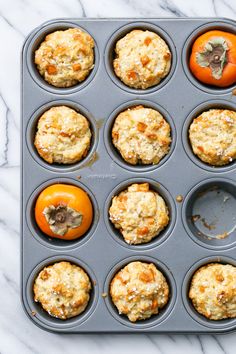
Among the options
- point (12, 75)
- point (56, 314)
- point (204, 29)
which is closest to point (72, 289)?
point (56, 314)

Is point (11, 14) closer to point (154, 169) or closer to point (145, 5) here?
point (145, 5)

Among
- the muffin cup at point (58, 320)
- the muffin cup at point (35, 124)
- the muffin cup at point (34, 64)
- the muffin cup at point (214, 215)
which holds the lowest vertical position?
the muffin cup at point (58, 320)

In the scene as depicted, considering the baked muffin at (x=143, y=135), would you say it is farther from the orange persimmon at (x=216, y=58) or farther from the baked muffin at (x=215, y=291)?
the baked muffin at (x=215, y=291)

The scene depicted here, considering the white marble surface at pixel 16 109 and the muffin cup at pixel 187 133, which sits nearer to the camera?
the muffin cup at pixel 187 133

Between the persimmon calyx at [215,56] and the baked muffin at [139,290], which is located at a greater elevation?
the persimmon calyx at [215,56]

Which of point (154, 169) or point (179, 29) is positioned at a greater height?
point (179, 29)

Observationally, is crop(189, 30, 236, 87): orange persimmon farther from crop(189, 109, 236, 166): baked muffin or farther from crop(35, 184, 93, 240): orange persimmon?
crop(35, 184, 93, 240): orange persimmon

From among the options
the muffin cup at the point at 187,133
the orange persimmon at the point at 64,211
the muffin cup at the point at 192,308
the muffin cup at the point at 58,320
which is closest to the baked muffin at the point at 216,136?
the muffin cup at the point at 187,133

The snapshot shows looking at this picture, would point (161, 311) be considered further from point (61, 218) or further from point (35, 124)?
point (35, 124)
